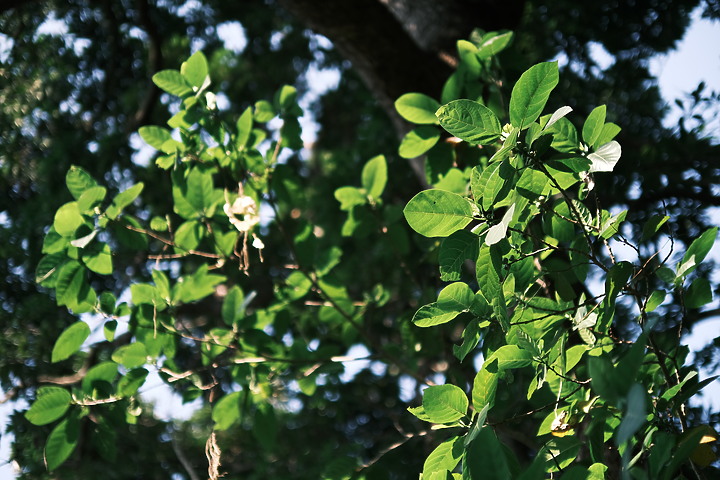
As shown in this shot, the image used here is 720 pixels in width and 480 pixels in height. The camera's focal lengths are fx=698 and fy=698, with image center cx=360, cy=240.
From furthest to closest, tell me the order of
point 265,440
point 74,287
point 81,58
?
point 81,58, point 265,440, point 74,287

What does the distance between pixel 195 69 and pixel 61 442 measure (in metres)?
0.94

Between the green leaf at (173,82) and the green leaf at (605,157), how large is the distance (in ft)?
3.44

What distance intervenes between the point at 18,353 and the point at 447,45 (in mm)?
1962

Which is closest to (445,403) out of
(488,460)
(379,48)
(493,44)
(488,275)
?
(488,275)

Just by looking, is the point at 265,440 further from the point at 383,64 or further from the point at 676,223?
the point at 676,223

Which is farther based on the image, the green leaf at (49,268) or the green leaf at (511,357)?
the green leaf at (49,268)

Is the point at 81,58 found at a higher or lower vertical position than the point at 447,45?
higher

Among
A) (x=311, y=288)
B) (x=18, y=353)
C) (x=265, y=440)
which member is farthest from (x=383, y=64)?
(x=18, y=353)

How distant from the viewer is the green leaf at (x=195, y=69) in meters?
1.70

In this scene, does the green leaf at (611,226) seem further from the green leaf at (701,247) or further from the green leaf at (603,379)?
the green leaf at (603,379)

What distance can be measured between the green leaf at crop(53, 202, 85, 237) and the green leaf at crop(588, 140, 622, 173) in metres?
1.14

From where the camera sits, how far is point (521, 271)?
117 cm

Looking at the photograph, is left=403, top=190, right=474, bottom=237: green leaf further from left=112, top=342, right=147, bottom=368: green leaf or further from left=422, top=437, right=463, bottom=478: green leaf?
left=112, top=342, right=147, bottom=368: green leaf

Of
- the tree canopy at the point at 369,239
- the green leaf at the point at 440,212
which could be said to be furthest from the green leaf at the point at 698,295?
the green leaf at the point at 440,212
